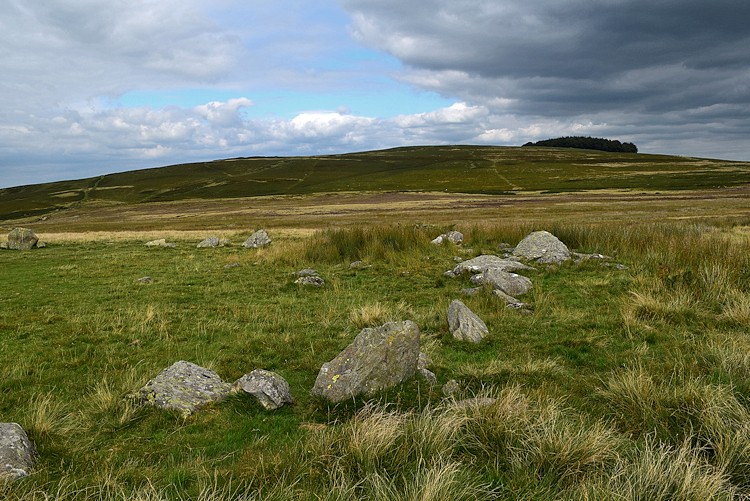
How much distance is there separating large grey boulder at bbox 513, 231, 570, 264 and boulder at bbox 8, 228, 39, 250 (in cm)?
2868

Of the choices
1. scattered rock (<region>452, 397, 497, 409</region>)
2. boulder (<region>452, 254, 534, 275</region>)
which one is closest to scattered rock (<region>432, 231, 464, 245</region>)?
boulder (<region>452, 254, 534, 275</region>)

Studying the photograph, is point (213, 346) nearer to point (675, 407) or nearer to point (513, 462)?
point (513, 462)

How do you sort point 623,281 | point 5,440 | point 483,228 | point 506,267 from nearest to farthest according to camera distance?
point 5,440 → point 623,281 → point 506,267 → point 483,228

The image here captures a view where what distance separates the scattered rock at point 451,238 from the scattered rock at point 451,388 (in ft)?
45.8

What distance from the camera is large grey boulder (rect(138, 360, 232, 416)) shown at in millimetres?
5840

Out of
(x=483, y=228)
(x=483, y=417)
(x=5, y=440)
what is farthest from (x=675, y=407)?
(x=483, y=228)

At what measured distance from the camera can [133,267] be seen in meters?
19.4

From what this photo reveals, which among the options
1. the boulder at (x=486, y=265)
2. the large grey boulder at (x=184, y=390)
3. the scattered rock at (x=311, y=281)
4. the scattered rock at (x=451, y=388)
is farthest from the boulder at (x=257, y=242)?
the scattered rock at (x=451, y=388)

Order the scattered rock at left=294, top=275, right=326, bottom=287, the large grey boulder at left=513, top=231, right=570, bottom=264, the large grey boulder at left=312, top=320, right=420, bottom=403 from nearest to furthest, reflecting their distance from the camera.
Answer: the large grey boulder at left=312, top=320, right=420, bottom=403
the scattered rock at left=294, top=275, right=326, bottom=287
the large grey boulder at left=513, top=231, right=570, bottom=264

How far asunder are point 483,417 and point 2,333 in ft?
34.7

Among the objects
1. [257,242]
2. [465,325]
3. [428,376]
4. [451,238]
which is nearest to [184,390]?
[428,376]

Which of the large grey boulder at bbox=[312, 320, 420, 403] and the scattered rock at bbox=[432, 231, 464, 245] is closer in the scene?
the large grey boulder at bbox=[312, 320, 420, 403]

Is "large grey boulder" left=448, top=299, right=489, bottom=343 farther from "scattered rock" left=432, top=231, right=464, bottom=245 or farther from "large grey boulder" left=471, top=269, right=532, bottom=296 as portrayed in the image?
"scattered rock" left=432, top=231, right=464, bottom=245

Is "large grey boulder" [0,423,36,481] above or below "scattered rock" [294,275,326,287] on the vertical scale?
above
